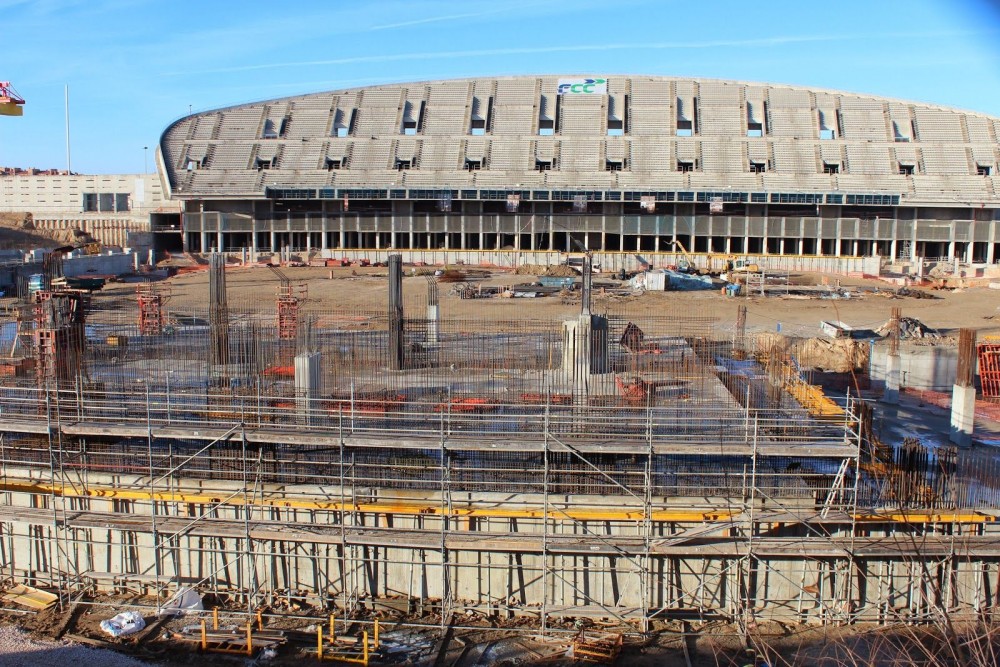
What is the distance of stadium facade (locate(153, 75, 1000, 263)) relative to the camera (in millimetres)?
55719

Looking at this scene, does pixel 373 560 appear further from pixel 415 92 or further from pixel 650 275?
pixel 415 92

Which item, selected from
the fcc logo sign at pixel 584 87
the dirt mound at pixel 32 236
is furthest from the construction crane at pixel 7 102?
the fcc logo sign at pixel 584 87

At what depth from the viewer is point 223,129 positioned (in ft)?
211

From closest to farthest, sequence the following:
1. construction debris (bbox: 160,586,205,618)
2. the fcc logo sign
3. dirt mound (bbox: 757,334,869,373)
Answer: construction debris (bbox: 160,586,205,618)
dirt mound (bbox: 757,334,869,373)
the fcc logo sign

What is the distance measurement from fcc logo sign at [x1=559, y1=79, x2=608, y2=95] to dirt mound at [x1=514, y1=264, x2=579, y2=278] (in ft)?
63.1

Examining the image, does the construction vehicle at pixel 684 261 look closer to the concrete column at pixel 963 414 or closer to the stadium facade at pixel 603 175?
the stadium facade at pixel 603 175

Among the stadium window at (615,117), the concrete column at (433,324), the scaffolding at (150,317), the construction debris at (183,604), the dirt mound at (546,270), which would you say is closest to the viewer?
the construction debris at (183,604)

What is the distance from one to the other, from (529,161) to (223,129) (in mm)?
22886

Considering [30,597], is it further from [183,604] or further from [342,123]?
[342,123]

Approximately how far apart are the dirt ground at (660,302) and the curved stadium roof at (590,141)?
12.1 m

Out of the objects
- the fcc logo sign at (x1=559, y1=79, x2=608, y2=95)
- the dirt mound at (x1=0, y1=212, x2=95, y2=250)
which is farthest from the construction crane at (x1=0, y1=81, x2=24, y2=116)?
the fcc logo sign at (x1=559, y1=79, x2=608, y2=95)

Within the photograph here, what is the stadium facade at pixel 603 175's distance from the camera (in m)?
55.7

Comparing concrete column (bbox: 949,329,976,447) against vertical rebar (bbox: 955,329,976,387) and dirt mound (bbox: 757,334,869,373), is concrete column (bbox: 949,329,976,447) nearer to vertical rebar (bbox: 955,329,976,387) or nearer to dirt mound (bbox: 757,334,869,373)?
vertical rebar (bbox: 955,329,976,387)

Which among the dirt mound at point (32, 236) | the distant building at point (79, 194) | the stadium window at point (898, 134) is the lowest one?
the dirt mound at point (32, 236)
